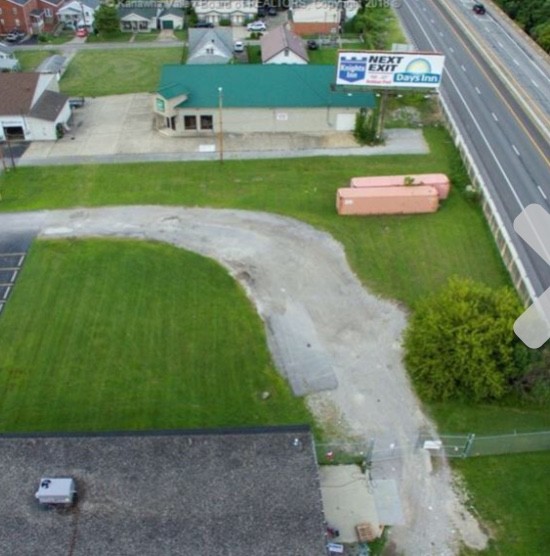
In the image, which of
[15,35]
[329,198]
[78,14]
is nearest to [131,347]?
[329,198]

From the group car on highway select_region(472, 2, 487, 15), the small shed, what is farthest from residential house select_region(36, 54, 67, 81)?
car on highway select_region(472, 2, 487, 15)

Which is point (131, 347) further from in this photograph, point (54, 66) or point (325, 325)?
point (54, 66)

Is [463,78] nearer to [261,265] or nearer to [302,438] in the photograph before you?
[261,265]

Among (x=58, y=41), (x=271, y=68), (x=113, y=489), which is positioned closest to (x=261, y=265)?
(x=113, y=489)

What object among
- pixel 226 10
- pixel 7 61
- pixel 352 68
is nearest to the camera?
pixel 352 68

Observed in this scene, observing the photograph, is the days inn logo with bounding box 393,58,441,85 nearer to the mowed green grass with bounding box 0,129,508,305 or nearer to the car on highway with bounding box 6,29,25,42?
the mowed green grass with bounding box 0,129,508,305

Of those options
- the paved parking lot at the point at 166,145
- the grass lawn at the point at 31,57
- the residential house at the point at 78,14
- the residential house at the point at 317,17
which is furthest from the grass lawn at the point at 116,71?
the residential house at the point at 317,17

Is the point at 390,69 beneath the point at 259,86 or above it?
above
